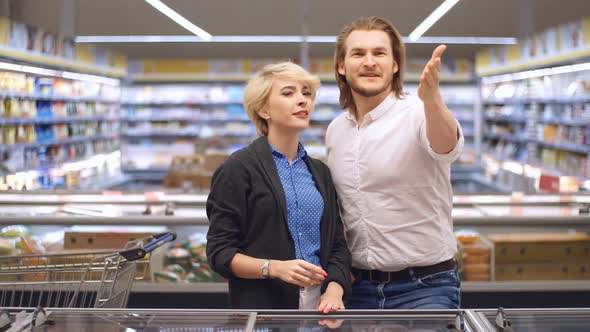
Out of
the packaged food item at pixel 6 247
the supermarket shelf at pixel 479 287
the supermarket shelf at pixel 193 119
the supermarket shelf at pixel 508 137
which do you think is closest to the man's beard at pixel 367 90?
the supermarket shelf at pixel 479 287

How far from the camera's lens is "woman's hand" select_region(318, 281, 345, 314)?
174 centimetres

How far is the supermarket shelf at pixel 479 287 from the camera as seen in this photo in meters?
3.93

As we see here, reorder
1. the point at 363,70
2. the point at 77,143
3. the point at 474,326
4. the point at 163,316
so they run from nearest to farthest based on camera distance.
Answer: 1. the point at 474,326
2. the point at 163,316
3. the point at 363,70
4. the point at 77,143

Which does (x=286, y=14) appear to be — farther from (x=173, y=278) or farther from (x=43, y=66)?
(x=173, y=278)

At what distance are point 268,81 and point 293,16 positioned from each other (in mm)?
5337

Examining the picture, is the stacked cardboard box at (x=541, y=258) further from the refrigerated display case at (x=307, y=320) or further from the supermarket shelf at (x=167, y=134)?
the supermarket shelf at (x=167, y=134)

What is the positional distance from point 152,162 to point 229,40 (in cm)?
202

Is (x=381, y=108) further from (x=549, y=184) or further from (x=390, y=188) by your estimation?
(x=549, y=184)

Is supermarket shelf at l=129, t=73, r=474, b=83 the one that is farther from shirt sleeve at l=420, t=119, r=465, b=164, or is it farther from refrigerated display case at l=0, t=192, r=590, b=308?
shirt sleeve at l=420, t=119, r=465, b=164

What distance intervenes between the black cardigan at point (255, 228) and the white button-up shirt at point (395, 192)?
129mm

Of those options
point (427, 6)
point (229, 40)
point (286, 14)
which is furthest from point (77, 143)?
point (427, 6)

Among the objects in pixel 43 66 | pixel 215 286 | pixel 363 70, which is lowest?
pixel 215 286

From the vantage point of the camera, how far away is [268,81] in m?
1.99

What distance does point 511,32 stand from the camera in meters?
6.90
